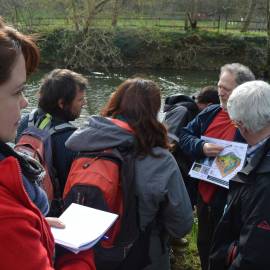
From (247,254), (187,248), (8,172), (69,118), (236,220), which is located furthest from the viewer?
(187,248)

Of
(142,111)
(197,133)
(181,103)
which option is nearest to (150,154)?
(142,111)

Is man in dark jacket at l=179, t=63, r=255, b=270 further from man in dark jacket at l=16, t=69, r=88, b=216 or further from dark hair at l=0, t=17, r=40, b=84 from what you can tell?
dark hair at l=0, t=17, r=40, b=84

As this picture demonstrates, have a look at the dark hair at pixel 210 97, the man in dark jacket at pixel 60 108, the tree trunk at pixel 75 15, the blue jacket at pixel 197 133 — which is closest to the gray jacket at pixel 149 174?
the man in dark jacket at pixel 60 108

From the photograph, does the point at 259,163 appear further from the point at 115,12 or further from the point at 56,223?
the point at 115,12

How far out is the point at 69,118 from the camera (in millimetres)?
2879

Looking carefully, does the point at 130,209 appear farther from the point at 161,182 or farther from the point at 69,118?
the point at 69,118

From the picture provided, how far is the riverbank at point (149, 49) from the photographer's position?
18516 millimetres

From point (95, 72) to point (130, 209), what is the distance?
1617cm

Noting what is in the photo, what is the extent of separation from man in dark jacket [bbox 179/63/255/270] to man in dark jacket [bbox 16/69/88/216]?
965 mm

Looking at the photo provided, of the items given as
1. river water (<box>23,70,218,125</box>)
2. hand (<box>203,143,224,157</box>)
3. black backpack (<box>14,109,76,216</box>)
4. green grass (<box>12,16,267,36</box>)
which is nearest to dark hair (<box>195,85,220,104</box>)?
hand (<box>203,143,224,157</box>)

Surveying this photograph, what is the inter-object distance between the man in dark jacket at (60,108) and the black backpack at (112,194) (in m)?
0.44

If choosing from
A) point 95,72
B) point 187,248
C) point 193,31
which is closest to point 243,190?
point 187,248

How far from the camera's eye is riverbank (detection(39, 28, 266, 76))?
18.5m

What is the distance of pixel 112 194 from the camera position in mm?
2129
